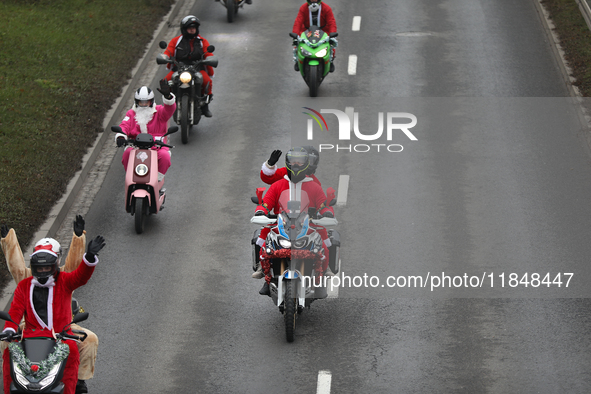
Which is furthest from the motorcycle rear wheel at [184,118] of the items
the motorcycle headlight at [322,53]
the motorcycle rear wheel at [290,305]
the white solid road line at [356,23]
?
the white solid road line at [356,23]

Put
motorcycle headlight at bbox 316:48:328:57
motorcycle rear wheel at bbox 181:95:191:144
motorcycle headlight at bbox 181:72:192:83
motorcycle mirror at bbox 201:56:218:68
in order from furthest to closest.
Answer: motorcycle headlight at bbox 316:48:328:57, motorcycle mirror at bbox 201:56:218:68, motorcycle rear wheel at bbox 181:95:191:144, motorcycle headlight at bbox 181:72:192:83

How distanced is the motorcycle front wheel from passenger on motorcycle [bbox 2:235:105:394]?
37.0ft

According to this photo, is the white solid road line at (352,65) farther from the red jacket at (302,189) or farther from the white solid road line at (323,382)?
the white solid road line at (323,382)

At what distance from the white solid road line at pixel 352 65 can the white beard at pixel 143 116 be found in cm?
771

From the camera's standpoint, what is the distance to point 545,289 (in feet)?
40.9

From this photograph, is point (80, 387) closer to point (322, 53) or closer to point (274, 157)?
point (274, 157)

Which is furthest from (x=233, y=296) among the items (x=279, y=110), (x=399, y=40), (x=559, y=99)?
(x=399, y=40)

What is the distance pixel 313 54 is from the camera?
64.3ft

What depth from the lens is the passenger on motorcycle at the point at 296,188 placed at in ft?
36.8

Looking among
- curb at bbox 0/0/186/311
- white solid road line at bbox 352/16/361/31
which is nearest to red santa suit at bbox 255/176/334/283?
curb at bbox 0/0/186/311

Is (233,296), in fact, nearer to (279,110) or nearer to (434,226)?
(434,226)

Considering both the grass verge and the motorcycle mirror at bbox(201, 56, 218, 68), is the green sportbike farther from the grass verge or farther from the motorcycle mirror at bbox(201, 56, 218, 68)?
the grass verge

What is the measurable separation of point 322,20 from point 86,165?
672 centimetres
